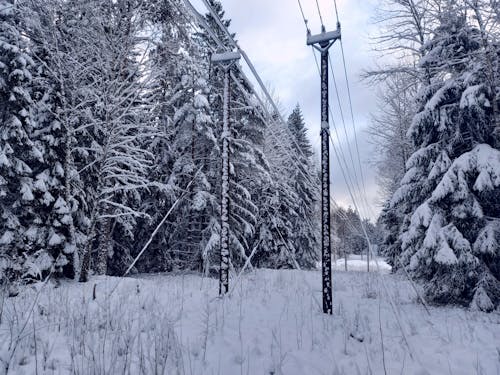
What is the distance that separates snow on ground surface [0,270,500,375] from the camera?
4.35m

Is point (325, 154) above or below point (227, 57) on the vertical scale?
below

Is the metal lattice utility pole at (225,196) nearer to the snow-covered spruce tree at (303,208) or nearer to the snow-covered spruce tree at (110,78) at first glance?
the snow-covered spruce tree at (110,78)

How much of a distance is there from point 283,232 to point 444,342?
62.1 feet

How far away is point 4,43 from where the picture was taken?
11.5 m

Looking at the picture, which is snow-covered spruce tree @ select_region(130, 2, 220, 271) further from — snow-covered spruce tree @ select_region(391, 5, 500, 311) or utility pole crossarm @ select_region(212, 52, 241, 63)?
→ snow-covered spruce tree @ select_region(391, 5, 500, 311)

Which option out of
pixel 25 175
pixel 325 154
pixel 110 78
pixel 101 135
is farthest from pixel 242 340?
pixel 101 135

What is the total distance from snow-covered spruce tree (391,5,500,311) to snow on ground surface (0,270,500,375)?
3.70 feet

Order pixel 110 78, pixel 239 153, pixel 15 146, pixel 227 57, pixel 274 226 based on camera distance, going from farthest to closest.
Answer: pixel 274 226 → pixel 239 153 → pixel 110 78 → pixel 15 146 → pixel 227 57

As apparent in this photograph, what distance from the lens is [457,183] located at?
8.88m

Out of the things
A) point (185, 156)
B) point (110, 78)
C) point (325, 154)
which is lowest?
point (325, 154)

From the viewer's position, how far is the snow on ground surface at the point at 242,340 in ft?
14.3

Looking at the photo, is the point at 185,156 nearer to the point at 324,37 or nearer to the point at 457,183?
the point at 324,37

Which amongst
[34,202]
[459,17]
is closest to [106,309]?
[34,202]

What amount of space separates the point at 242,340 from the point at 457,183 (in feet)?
23.3
